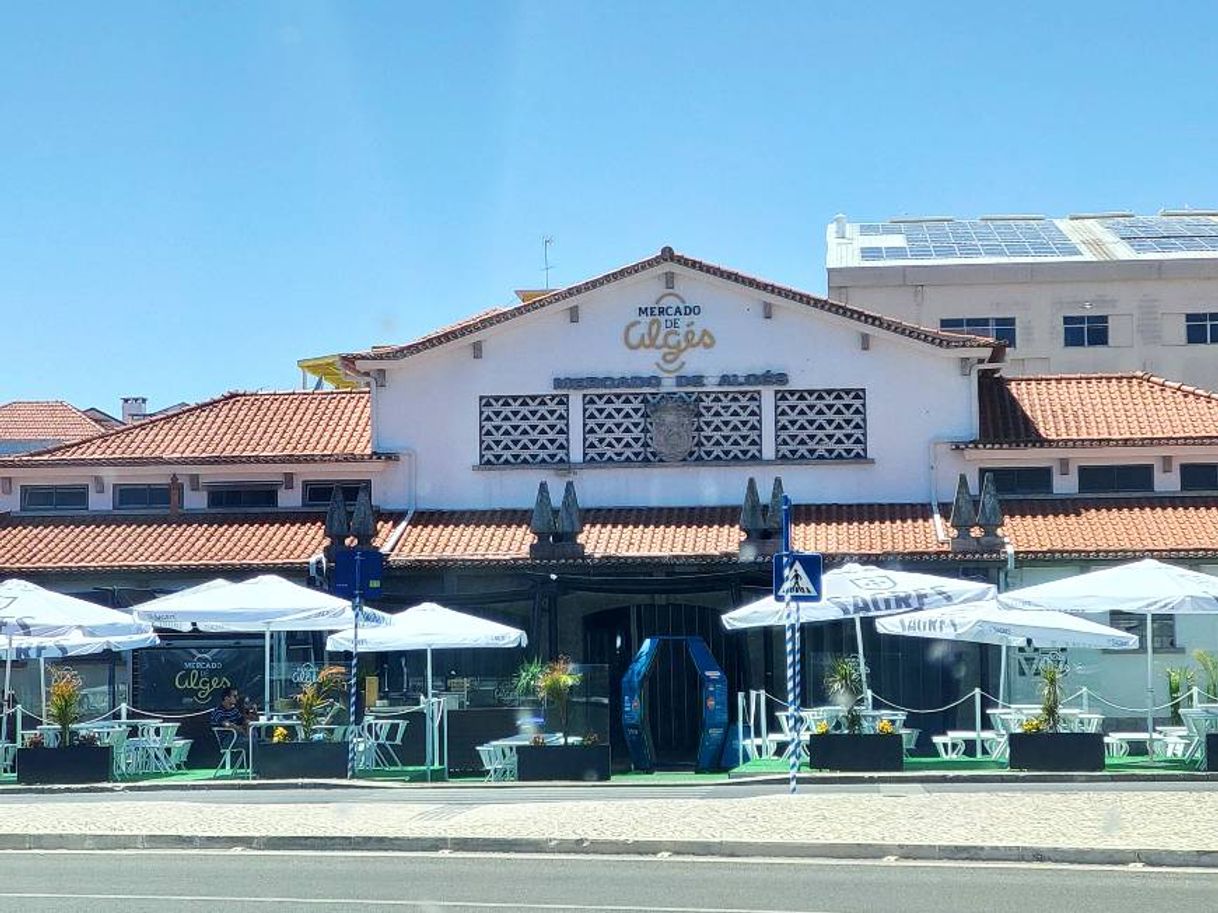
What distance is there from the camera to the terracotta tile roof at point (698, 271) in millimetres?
30656

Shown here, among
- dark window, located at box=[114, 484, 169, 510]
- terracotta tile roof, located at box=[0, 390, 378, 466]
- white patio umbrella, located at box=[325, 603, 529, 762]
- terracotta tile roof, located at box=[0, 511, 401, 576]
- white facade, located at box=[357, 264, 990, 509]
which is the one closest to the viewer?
white patio umbrella, located at box=[325, 603, 529, 762]

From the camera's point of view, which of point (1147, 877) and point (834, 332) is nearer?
point (1147, 877)

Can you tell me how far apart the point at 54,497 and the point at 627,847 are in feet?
64.0

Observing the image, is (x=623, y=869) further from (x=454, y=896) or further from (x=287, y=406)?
(x=287, y=406)

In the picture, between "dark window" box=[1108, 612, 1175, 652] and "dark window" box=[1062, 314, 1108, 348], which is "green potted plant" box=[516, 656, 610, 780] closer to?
"dark window" box=[1108, 612, 1175, 652]

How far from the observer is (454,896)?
13383mm

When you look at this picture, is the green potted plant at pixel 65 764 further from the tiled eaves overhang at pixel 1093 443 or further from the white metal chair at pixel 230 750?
the tiled eaves overhang at pixel 1093 443

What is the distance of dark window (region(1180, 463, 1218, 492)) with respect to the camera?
30203mm

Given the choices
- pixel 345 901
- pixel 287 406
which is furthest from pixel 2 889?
pixel 287 406

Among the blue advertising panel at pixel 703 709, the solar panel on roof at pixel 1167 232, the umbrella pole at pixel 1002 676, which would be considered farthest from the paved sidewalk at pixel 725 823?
the solar panel on roof at pixel 1167 232

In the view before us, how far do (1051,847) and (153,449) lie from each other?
2120cm

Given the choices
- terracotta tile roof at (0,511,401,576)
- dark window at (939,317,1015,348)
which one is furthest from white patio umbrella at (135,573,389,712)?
dark window at (939,317,1015,348)

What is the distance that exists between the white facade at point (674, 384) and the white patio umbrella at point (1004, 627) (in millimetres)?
6400

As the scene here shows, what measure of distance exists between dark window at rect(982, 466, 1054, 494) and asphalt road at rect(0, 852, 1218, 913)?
1649 centimetres
